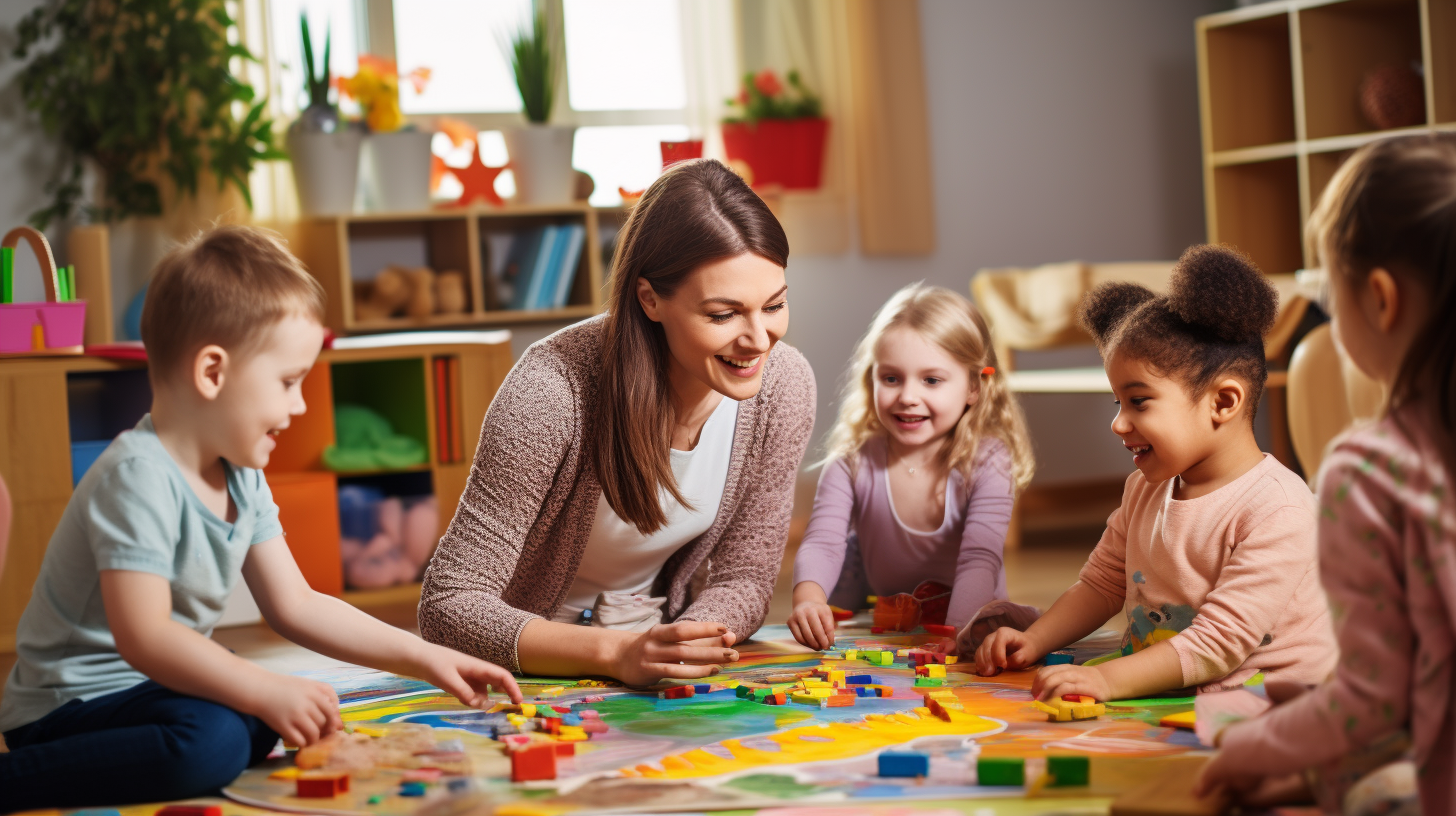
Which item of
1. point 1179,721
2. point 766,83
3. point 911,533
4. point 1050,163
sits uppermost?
point 766,83

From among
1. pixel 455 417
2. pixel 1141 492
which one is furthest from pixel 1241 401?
pixel 455 417

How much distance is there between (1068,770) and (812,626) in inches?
A: 28.7

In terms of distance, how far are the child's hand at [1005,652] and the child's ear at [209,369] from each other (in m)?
1.04

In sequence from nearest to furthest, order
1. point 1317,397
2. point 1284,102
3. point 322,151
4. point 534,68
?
1. point 1317,397
2. point 322,151
3. point 534,68
4. point 1284,102

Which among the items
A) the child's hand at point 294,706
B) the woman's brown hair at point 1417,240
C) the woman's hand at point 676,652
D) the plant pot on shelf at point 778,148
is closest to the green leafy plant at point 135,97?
the plant pot on shelf at point 778,148

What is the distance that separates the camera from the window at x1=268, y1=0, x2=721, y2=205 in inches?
149

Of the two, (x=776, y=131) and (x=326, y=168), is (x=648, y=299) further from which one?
(x=776, y=131)

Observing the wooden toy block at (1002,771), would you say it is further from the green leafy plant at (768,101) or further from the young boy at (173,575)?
the green leafy plant at (768,101)

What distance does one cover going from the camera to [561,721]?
159 cm

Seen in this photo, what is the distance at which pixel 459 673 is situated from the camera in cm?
150

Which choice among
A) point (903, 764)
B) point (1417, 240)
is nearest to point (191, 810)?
point (903, 764)

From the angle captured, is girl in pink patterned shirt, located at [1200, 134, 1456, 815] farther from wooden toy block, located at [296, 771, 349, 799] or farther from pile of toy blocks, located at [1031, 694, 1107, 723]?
wooden toy block, located at [296, 771, 349, 799]

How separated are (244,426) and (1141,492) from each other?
43.2 inches

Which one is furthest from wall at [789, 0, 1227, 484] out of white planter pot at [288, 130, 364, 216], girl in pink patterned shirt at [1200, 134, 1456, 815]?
girl in pink patterned shirt at [1200, 134, 1456, 815]
